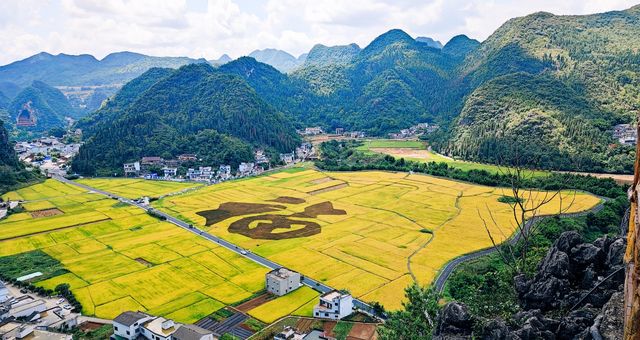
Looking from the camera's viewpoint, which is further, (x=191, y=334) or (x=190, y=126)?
(x=190, y=126)

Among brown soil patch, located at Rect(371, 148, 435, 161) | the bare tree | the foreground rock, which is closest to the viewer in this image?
the foreground rock

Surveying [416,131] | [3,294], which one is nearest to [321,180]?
[3,294]

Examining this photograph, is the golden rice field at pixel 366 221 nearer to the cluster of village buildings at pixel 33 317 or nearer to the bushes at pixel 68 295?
the cluster of village buildings at pixel 33 317

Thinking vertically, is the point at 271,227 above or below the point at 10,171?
below

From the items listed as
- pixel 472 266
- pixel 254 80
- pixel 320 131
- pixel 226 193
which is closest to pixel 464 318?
pixel 472 266

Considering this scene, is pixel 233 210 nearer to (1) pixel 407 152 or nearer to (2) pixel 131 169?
(2) pixel 131 169

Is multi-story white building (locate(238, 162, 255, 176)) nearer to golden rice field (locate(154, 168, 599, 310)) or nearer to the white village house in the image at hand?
golden rice field (locate(154, 168, 599, 310))

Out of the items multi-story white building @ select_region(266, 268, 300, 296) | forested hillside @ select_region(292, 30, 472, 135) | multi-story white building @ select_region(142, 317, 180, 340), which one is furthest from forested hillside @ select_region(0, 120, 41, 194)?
forested hillside @ select_region(292, 30, 472, 135)
